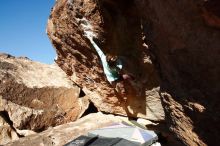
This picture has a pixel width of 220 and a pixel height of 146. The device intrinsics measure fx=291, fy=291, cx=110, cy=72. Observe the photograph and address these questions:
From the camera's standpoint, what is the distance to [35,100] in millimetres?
6191

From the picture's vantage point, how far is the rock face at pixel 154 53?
8.88ft

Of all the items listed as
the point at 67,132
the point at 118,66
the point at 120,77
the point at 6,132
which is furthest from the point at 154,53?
the point at 6,132

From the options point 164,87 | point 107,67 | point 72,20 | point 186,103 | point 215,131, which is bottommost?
point 215,131

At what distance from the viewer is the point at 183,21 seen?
273cm

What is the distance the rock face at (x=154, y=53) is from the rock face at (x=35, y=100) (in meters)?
0.66

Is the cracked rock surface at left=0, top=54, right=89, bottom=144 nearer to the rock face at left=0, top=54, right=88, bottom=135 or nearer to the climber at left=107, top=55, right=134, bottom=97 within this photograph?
the rock face at left=0, top=54, right=88, bottom=135

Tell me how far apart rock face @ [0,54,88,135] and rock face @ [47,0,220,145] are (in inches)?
25.8

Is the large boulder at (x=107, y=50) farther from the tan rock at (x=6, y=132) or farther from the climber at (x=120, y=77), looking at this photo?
the tan rock at (x=6, y=132)

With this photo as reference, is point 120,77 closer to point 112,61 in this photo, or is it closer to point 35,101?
point 112,61

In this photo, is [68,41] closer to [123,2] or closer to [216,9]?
[123,2]

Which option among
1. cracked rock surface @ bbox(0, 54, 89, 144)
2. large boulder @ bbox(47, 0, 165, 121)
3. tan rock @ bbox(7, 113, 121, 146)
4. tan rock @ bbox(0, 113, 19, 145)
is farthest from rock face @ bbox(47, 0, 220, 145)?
tan rock @ bbox(0, 113, 19, 145)

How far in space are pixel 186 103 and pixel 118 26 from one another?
156 cm

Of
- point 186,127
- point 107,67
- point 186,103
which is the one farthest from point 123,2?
point 186,127

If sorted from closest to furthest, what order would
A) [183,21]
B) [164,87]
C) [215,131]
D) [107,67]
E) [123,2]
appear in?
[183,21], [215,131], [164,87], [123,2], [107,67]
